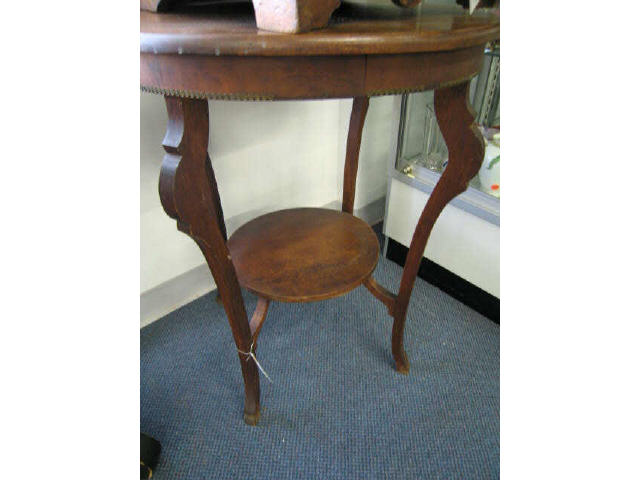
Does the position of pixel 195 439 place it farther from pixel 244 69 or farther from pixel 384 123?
pixel 384 123

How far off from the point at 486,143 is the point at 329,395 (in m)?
0.74

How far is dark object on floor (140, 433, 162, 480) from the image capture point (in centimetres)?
76

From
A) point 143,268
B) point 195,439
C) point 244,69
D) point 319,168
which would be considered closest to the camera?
point 244,69

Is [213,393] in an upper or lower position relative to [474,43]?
lower

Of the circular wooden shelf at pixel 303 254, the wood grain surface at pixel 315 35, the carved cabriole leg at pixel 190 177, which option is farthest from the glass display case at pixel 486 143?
the carved cabriole leg at pixel 190 177

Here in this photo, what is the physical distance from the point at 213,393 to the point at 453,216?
0.77 meters

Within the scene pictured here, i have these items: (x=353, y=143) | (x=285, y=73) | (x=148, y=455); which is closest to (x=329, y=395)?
(x=148, y=455)

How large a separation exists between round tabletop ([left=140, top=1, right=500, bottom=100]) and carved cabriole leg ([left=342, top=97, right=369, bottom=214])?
1.52ft

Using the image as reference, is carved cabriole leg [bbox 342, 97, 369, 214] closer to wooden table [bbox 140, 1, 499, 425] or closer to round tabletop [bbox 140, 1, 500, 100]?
wooden table [bbox 140, 1, 499, 425]

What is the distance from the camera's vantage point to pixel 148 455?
776 millimetres

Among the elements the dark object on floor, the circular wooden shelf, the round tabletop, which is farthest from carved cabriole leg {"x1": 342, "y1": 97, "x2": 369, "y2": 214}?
the dark object on floor
